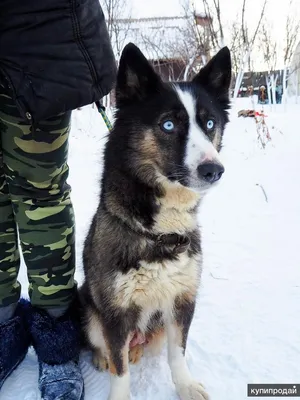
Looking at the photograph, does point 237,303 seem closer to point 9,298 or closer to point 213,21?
point 9,298

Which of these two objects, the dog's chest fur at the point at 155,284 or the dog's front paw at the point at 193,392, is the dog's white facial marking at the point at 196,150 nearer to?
the dog's chest fur at the point at 155,284

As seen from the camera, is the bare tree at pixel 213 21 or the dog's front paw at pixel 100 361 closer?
the dog's front paw at pixel 100 361

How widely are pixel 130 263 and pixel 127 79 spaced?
0.72 m

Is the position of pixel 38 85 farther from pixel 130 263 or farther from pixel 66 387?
pixel 66 387

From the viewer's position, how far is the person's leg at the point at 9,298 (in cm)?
161

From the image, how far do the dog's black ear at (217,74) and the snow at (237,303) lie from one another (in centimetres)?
50

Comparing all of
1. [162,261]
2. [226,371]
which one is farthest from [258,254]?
[162,261]

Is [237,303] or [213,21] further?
[213,21]

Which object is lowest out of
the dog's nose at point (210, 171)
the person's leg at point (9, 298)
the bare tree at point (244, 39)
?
the person's leg at point (9, 298)

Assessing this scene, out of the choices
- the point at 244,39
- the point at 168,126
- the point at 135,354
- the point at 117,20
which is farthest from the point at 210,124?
the point at 244,39

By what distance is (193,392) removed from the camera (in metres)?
1.54

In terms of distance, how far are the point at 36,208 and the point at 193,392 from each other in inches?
36.4

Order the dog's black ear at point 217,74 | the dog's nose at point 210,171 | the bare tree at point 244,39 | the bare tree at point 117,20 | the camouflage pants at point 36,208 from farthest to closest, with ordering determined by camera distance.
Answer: the bare tree at point 244,39, the bare tree at point 117,20, the dog's black ear at point 217,74, the camouflage pants at point 36,208, the dog's nose at point 210,171

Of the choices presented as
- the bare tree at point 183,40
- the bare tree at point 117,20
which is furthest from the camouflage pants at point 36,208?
the bare tree at point 183,40
